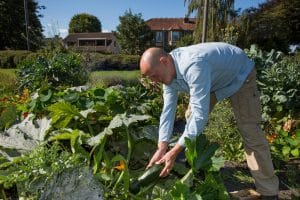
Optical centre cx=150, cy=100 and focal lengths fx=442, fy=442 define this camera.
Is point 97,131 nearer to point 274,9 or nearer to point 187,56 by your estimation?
point 187,56

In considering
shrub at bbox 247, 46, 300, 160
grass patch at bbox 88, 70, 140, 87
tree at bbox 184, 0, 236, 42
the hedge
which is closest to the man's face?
shrub at bbox 247, 46, 300, 160

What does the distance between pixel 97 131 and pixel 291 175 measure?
5.95ft

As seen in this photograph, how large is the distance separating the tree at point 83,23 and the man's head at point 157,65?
2944 inches

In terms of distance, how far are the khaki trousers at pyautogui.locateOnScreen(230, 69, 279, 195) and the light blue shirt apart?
0.59 feet

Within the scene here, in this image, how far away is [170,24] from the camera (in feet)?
213

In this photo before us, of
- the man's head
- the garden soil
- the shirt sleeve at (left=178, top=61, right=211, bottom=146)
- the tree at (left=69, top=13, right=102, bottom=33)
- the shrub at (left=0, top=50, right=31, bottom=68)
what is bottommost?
the shrub at (left=0, top=50, right=31, bottom=68)

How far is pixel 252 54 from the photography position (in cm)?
651

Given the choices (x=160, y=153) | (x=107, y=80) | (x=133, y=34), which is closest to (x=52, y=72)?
(x=107, y=80)

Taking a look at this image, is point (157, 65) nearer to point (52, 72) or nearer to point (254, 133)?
point (254, 133)

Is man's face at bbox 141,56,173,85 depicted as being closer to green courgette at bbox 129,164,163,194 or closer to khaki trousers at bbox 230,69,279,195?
green courgette at bbox 129,164,163,194

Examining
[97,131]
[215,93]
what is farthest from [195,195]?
[97,131]

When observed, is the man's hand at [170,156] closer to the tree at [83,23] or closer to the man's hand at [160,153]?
the man's hand at [160,153]

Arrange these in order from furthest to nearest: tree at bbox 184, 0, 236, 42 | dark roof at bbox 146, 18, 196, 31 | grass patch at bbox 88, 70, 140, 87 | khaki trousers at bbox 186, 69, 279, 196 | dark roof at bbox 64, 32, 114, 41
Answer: dark roof at bbox 64, 32, 114, 41 → dark roof at bbox 146, 18, 196, 31 → tree at bbox 184, 0, 236, 42 → grass patch at bbox 88, 70, 140, 87 → khaki trousers at bbox 186, 69, 279, 196

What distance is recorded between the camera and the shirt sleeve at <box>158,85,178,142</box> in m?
3.33
